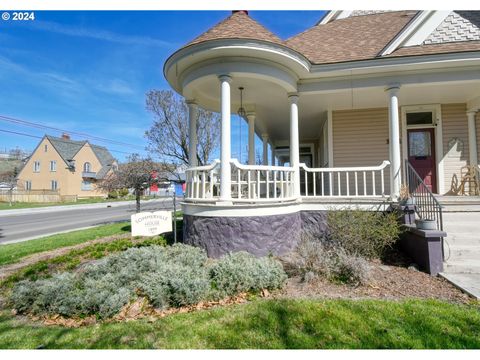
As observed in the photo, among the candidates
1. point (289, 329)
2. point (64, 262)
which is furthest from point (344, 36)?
point (64, 262)

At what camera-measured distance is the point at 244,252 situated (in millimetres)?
5082

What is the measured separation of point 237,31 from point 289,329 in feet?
17.4

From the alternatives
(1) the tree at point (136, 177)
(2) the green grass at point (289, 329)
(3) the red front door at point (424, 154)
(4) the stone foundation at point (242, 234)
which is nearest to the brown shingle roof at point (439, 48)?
(3) the red front door at point (424, 154)

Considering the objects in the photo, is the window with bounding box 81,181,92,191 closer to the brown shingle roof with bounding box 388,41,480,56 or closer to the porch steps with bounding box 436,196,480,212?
the brown shingle roof with bounding box 388,41,480,56

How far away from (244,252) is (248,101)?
4768 mm

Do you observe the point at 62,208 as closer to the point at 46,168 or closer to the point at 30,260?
the point at 46,168

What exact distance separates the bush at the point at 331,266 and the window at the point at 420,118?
585 centimetres

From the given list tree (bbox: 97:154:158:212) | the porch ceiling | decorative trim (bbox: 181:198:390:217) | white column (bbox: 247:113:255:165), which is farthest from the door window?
tree (bbox: 97:154:158:212)

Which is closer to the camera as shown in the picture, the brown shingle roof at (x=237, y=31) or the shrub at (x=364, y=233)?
the shrub at (x=364, y=233)

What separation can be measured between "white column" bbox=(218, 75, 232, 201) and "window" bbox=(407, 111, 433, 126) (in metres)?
6.05

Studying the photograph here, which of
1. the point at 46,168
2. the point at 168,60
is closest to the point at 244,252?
the point at 168,60

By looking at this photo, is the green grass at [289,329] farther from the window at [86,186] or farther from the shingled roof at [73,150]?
the window at [86,186]

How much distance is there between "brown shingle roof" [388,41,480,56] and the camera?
20.0 ft

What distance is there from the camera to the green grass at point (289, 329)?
8.82ft
